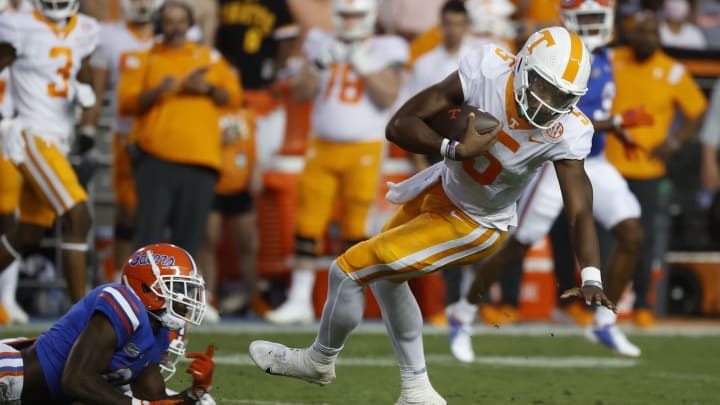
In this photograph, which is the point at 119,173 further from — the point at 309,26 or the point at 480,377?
the point at 480,377

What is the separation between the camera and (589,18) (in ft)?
26.6

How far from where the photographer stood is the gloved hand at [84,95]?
7.52 m

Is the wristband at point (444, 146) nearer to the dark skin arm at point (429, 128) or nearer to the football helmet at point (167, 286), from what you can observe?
the dark skin arm at point (429, 128)

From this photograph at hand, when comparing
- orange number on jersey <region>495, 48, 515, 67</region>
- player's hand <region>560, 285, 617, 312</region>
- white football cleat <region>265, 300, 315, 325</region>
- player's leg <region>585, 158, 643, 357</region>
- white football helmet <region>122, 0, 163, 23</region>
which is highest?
orange number on jersey <region>495, 48, 515, 67</region>

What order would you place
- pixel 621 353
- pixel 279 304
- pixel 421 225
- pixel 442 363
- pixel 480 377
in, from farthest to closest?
1. pixel 279 304
2. pixel 621 353
3. pixel 442 363
4. pixel 480 377
5. pixel 421 225

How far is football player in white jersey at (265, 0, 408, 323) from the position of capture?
9344 mm

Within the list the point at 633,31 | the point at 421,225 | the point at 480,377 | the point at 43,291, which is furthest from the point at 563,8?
the point at 43,291

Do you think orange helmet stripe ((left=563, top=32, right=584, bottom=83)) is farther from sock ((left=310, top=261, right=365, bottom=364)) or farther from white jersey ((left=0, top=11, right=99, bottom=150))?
white jersey ((left=0, top=11, right=99, bottom=150))

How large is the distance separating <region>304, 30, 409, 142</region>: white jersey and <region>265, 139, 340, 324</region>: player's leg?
0.12m

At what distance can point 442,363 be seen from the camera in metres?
7.43

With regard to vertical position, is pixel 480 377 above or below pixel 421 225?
below

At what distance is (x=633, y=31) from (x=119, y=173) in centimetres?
376

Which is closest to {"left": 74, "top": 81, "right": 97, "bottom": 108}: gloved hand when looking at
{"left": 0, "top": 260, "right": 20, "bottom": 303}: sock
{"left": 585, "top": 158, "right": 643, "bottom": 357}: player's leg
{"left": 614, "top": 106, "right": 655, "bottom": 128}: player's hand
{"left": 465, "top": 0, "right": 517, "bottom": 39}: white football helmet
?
{"left": 0, "top": 260, "right": 20, "bottom": 303}: sock

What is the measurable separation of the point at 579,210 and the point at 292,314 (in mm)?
4428
